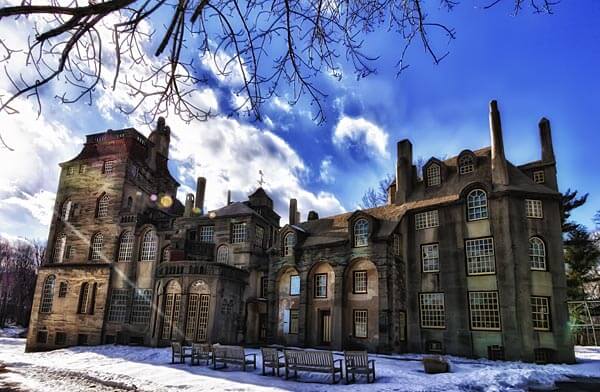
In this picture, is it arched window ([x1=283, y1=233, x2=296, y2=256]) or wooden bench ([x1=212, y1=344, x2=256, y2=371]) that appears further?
arched window ([x1=283, y1=233, x2=296, y2=256])

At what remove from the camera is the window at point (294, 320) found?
95.8 feet

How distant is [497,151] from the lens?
84.1 feet

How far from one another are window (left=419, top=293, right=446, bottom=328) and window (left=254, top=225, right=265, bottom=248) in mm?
14108

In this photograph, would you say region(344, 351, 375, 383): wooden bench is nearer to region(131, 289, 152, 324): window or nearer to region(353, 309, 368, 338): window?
region(353, 309, 368, 338): window

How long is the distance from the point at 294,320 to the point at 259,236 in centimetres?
829

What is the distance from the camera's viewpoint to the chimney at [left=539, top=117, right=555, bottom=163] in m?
26.0

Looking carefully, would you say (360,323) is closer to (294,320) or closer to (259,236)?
(294,320)

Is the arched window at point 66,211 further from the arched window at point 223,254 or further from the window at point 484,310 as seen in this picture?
the window at point 484,310

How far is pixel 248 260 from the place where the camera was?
32688 millimetres

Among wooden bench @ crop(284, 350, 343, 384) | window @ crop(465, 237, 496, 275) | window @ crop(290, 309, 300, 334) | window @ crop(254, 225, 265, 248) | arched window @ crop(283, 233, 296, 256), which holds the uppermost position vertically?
window @ crop(254, 225, 265, 248)

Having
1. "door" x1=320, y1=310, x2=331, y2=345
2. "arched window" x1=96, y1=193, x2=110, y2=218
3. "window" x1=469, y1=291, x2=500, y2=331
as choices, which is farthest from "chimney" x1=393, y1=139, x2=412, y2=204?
"arched window" x1=96, y1=193, x2=110, y2=218

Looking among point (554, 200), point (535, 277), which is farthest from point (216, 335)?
point (554, 200)

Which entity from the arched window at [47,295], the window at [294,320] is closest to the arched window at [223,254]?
the window at [294,320]

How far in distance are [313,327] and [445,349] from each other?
8.78 metres
